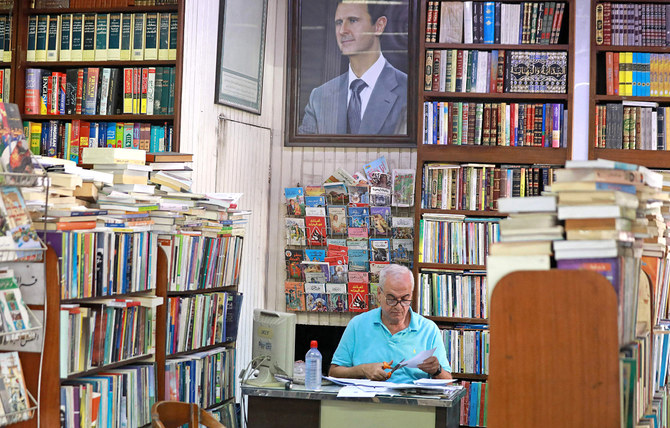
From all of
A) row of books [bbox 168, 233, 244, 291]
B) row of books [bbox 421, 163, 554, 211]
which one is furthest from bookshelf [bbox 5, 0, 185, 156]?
row of books [bbox 421, 163, 554, 211]

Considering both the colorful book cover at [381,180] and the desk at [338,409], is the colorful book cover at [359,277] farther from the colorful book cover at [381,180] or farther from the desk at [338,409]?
the desk at [338,409]

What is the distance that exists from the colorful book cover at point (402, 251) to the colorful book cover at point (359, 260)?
0.19 m

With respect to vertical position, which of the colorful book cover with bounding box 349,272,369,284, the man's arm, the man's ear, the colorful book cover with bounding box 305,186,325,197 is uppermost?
the man's ear

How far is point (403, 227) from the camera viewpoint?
5.88 meters

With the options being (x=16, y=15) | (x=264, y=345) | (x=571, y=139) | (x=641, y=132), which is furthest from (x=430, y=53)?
(x=16, y=15)

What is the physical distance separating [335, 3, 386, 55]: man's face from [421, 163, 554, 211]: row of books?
3.60 feet

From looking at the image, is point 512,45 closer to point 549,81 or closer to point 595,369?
point 549,81

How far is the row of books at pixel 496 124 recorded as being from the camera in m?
5.48

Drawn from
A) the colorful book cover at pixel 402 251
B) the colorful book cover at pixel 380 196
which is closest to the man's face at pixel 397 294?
the colorful book cover at pixel 402 251

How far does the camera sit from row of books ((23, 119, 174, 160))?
5.31 m

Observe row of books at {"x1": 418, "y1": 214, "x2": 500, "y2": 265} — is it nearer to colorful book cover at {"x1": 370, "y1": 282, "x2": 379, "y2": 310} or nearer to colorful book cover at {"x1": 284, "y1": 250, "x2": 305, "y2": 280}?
colorful book cover at {"x1": 370, "y1": 282, "x2": 379, "y2": 310}

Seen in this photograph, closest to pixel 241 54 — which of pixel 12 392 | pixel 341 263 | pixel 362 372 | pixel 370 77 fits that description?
pixel 370 77

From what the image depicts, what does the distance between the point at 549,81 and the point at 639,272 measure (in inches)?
119

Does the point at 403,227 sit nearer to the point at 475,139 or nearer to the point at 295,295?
the point at 475,139
